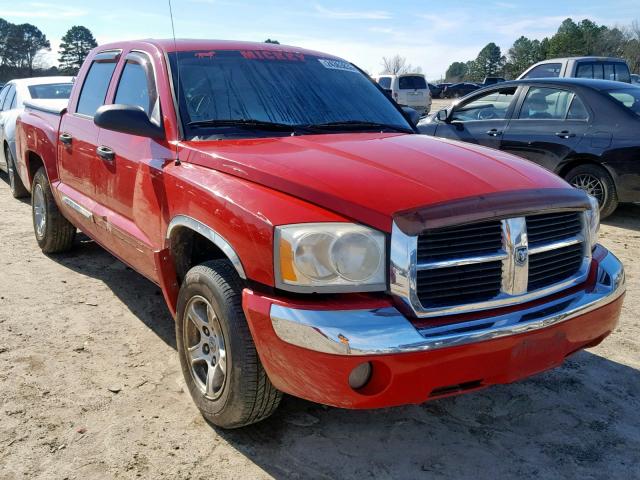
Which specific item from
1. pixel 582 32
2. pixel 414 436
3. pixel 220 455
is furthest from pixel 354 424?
pixel 582 32

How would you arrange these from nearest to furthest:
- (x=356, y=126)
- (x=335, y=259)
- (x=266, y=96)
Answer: (x=335, y=259) < (x=266, y=96) < (x=356, y=126)

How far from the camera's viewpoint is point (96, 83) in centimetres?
432

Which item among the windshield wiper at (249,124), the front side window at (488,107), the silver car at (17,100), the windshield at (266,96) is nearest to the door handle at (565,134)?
the front side window at (488,107)

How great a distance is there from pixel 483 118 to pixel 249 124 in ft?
17.0

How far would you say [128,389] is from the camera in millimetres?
3158

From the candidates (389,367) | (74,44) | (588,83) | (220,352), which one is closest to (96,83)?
(220,352)

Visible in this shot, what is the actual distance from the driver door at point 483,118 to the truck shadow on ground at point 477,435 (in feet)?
14.8

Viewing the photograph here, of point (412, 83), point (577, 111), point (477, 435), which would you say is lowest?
point (477, 435)

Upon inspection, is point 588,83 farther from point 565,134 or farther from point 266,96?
point 266,96

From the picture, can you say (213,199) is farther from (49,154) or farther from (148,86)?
(49,154)

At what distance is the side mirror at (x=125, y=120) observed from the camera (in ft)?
9.97

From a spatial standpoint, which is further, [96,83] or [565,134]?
[565,134]

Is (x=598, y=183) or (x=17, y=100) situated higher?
(x=17, y=100)

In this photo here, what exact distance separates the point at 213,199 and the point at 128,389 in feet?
4.14
